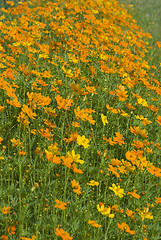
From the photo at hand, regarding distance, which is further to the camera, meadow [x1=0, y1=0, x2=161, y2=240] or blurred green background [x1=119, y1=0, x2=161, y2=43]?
blurred green background [x1=119, y1=0, x2=161, y2=43]

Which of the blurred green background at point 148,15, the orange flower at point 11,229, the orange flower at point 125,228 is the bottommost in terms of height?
the orange flower at point 11,229

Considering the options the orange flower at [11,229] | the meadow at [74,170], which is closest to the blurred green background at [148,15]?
the meadow at [74,170]

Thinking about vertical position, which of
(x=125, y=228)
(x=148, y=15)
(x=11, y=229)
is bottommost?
(x=11, y=229)

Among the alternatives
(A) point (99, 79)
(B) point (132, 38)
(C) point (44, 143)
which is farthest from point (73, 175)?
(B) point (132, 38)

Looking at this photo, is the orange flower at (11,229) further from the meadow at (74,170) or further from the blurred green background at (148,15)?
the blurred green background at (148,15)

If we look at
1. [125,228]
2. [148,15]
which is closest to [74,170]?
[125,228]

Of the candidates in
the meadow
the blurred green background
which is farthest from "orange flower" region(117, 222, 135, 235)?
the blurred green background

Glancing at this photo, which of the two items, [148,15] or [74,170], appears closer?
[74,170]

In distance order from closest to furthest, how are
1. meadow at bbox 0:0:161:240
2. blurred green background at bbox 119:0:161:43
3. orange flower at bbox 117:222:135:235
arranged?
orange flower at bbox 117:222:135:235
meadow at bbox 0:0:161:240
blurred green background at bbox 119:0:161:43

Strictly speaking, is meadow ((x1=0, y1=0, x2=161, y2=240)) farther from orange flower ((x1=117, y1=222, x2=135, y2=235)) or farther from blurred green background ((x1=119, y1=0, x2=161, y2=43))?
blurred green background ((x1=119, y1=0, x2=161, y2=43))

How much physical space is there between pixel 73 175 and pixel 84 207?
29cm

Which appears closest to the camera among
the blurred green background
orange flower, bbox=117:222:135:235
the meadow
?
orange flower, bbox=117:222:135:235

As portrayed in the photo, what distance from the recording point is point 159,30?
741 cm

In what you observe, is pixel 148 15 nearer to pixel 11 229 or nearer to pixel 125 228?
pixel 125 228
